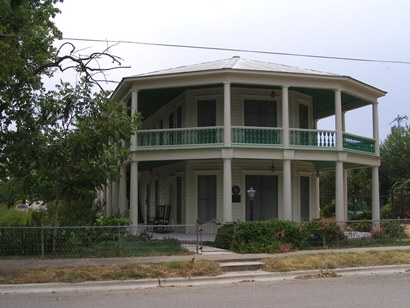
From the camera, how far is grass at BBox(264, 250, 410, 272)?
42.0 feet

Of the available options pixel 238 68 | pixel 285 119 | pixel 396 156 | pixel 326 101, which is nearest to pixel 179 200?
pixel 285 119

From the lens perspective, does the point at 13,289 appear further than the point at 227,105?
No

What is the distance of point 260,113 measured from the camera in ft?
70.3

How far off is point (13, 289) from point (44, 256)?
327 cm

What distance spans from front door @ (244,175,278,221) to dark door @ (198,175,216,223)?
1416mm

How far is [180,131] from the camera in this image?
20.1 metres

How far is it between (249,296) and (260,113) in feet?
41.8

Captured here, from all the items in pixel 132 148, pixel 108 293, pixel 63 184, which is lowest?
pixel 108 293

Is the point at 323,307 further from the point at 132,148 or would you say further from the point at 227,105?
the point at 132,148

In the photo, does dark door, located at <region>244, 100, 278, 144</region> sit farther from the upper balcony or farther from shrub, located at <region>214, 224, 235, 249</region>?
shrub, located at <region>214, 224, 235, 249</region>

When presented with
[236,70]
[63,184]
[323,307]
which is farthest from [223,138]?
[323,307]

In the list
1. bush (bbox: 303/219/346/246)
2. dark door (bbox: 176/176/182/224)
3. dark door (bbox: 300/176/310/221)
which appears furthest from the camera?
dark door (bbox: 300/176/310/221)

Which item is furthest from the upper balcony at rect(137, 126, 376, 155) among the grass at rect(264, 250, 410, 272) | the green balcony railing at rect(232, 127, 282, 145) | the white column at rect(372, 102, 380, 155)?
the grass at rect(264, 250, 410, 272)

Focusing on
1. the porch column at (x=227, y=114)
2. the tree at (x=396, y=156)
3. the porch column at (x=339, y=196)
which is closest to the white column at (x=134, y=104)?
the porch column at (x=227, y=114)
